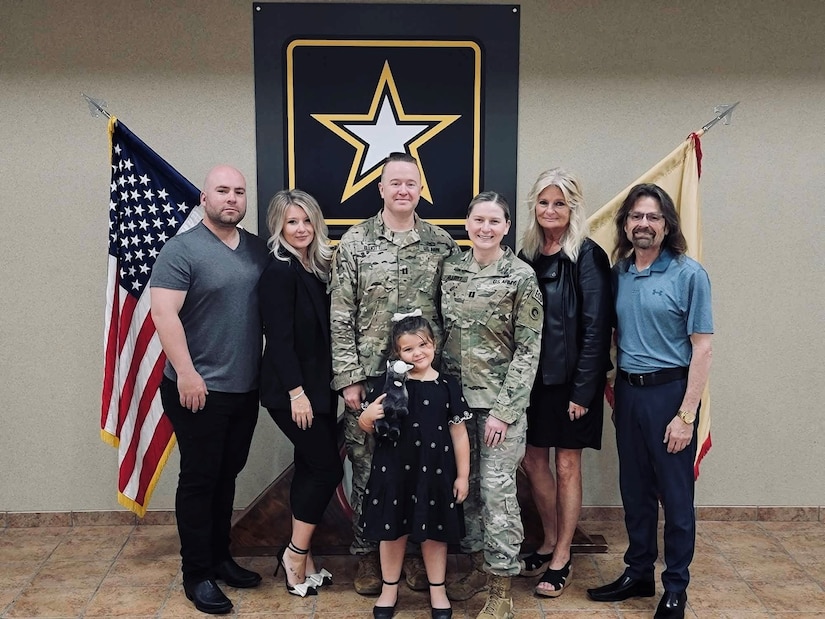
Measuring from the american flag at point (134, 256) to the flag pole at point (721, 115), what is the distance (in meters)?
2.22

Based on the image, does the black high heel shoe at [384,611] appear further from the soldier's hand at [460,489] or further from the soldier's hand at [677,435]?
the soldier's hand at [677,435]

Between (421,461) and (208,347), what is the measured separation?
2.90 ft

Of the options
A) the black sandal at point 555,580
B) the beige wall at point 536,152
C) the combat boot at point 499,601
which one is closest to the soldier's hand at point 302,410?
the combat boot at point 499,601

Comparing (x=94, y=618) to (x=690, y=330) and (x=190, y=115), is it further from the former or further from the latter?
(x=690, y=330)

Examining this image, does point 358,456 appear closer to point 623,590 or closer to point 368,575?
point 368,575

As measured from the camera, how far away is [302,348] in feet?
9.78

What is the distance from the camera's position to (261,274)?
2.97m

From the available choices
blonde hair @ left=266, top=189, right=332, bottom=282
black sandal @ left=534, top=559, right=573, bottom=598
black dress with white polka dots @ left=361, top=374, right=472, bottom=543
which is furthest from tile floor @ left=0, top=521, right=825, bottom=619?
blonde hair @ left=266, top=189, right=332, bottom=282

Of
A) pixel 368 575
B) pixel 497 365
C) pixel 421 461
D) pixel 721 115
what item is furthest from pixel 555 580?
pixel 721 115

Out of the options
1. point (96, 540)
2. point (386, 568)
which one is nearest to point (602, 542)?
point (386, 568)

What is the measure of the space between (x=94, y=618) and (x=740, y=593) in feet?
8.14

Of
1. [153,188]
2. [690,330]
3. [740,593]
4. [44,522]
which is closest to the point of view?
[690,330]

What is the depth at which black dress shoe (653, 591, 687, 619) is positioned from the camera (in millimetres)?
2924

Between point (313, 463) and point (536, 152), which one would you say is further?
point (536, 152)
